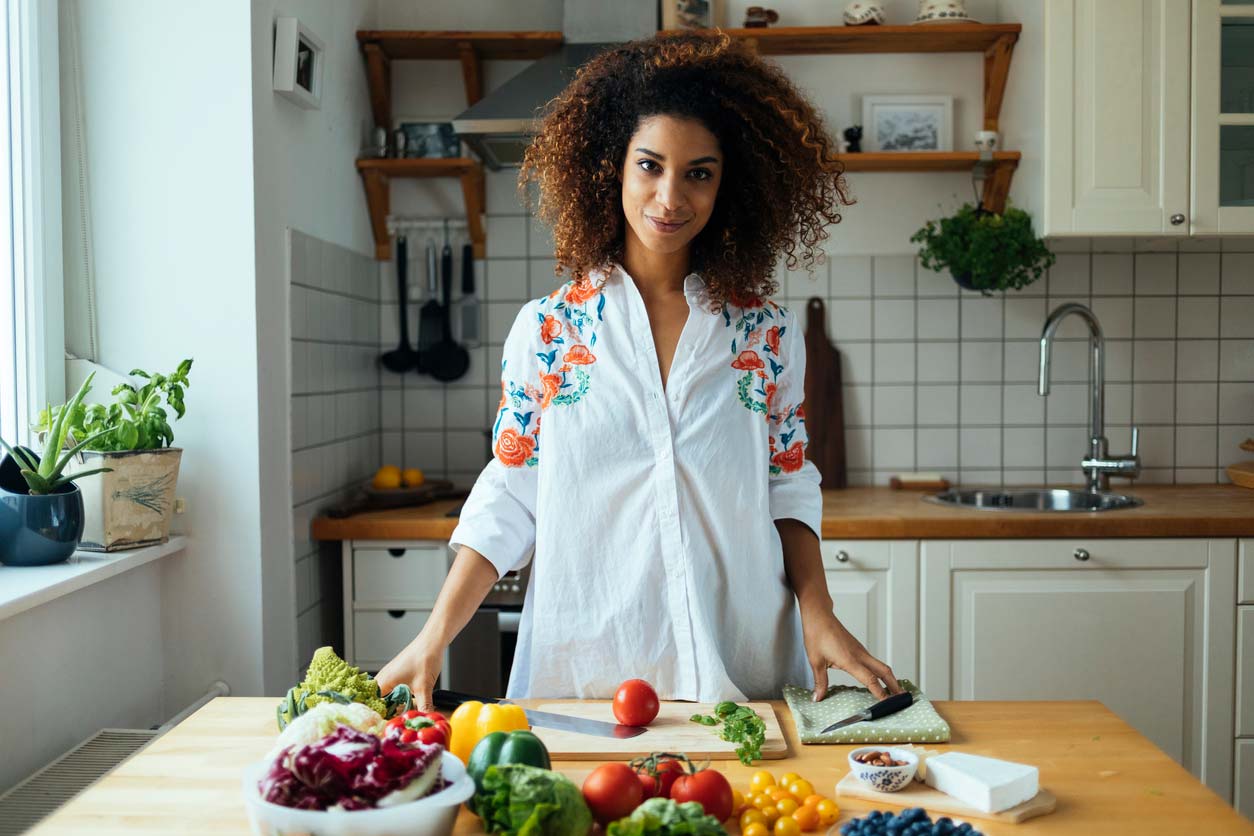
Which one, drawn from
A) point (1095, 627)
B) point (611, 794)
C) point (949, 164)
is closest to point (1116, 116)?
point (949, 164)

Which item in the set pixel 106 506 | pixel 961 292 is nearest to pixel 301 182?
pixel 106 506

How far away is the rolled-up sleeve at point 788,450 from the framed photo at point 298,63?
128 centimetres

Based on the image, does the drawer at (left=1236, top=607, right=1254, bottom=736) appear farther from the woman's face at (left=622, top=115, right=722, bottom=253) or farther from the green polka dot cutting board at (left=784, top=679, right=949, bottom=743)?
the woman's face at (left=622, top=115, right=722, bottom=253)

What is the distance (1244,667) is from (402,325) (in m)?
2.24

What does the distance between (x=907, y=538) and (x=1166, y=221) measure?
102 cm

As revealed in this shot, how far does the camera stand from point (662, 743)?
3.94 ft

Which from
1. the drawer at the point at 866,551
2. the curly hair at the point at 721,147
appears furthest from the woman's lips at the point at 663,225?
the drawer at the point at 866,551

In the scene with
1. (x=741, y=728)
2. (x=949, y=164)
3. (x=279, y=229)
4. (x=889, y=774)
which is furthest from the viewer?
(x=949, y=164)

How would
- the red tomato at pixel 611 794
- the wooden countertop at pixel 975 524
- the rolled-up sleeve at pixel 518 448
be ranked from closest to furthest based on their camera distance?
the red tomato at pixel 611 794, the rolled-up sleeve at pixel 518 448, the wooden countertop at pixel 975 524

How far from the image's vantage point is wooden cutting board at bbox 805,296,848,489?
121 inches

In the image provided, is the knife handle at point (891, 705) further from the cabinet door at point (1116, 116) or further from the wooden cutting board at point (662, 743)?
the cabinet door at point (1116, 116)

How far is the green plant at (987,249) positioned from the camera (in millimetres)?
2787

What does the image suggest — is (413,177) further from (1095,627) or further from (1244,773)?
(1244,773)

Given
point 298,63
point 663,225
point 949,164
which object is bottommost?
point 663,225
